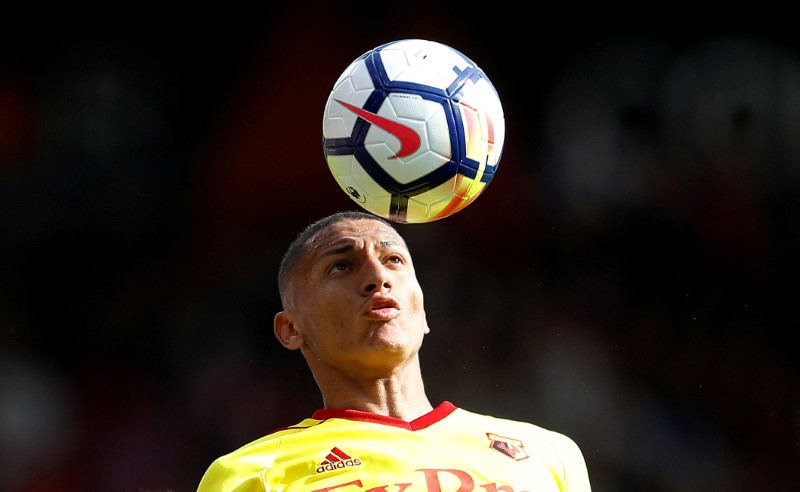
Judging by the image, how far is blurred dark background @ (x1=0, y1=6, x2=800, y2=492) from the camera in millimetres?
7285

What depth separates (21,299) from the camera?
7.53 meters

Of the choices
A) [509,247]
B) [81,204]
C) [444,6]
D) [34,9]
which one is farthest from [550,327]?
[34,9]

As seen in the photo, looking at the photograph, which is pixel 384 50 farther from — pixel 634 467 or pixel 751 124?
pixel 751 124

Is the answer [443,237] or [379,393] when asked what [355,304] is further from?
[443,237]

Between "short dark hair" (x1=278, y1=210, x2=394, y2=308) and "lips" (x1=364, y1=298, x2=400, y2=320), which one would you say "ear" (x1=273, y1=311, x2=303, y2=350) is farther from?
"lips" (x1=364, y1=298, x2=400, y2=320)

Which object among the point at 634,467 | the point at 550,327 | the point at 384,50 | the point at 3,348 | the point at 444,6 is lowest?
the point at 634,467

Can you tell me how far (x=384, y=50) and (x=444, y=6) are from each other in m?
4.01

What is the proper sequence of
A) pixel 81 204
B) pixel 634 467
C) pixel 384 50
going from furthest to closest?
pixel 81 204 < pixel 634 467 < pixel 384 50

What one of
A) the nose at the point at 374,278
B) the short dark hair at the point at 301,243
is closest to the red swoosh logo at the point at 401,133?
the nose at the point at 374,278

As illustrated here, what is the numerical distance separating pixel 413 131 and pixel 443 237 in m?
3.84

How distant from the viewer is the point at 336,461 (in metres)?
4.03

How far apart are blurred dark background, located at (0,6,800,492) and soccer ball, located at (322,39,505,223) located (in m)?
3.56

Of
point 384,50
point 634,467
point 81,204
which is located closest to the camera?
point 384,50

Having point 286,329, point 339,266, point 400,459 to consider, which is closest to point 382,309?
point 339,266
